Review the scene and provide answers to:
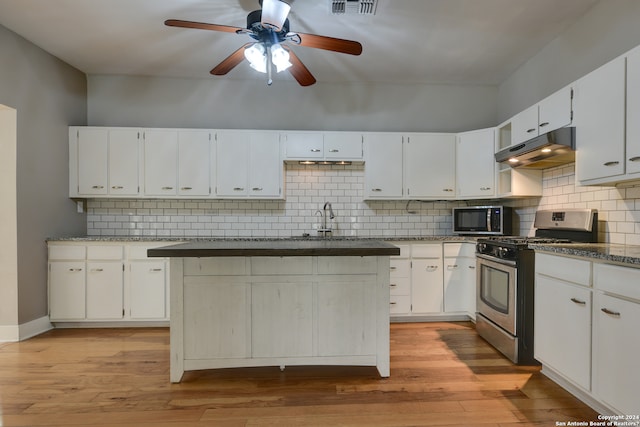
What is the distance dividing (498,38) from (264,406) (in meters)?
3.69

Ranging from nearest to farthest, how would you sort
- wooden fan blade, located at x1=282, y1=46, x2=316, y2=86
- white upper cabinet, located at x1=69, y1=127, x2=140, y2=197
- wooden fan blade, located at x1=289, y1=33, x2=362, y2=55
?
wooden fan blade, located at x1=289, y1=33, x2=362, y2=55
wooden fan blade, located at x1=282, y1=46, x2=316, y2=86
white upper cabinet, located at x1=69, y1=127, x2=140, y2=197

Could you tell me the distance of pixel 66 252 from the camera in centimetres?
346

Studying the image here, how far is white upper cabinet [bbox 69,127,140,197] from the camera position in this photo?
3734 millimetres

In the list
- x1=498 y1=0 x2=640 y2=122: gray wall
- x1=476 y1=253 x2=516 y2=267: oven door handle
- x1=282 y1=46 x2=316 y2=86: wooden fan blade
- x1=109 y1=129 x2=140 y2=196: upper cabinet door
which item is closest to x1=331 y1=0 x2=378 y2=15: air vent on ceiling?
x1=282 y1=46 x2=316 y2=86: wooden fan blade

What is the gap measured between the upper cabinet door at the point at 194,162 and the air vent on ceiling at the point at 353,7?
197 centimetres

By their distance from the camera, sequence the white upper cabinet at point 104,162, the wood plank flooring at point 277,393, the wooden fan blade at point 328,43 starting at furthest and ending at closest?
the white upper cabinet at point 104,162 < the wooden fan blade at point 328,43 < the wood plank flooring at point 277,393

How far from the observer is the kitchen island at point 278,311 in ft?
7.47

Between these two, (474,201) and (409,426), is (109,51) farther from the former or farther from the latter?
(474,201)

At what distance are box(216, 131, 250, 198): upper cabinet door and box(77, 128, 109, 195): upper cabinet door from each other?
4.15ft

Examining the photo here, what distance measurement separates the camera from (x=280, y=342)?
2.31 metres

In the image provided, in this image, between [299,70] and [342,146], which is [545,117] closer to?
[342,146]

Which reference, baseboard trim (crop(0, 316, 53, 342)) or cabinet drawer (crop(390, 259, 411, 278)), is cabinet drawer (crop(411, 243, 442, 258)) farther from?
baseboard trim (crop(0, 316, 53, 342))

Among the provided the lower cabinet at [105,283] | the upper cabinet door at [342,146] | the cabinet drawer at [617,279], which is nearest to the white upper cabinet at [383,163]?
the upper cabinet door at [342,146]

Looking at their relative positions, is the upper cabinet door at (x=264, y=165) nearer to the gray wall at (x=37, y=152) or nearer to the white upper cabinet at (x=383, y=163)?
the white upper cabinet at (x=383, y=163)
